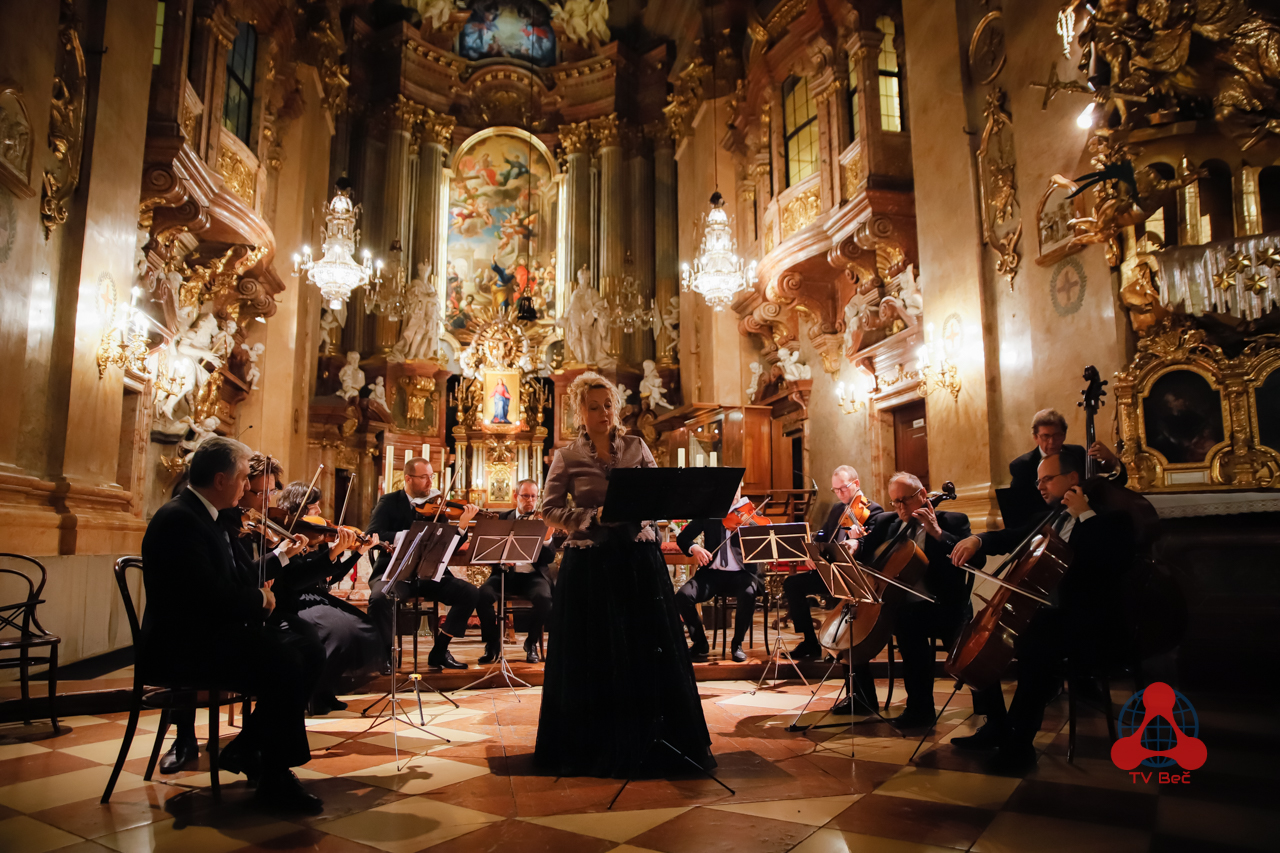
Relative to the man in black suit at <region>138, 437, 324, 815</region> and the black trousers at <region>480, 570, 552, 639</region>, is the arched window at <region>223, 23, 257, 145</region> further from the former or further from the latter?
the man in black suit at <region>138, 437, 324, 815</region>

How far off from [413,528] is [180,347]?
7031mm

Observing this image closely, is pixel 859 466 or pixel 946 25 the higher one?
pixel 946 25

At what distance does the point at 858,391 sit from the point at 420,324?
9385 mm

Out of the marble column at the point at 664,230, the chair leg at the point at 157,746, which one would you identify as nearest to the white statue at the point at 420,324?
the marble column at the point at 664,230

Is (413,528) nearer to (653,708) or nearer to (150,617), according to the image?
(150,617)

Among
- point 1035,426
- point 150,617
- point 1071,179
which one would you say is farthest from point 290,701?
point 1071,179

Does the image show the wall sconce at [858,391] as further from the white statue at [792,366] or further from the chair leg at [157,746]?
the chair leg at [157,746]

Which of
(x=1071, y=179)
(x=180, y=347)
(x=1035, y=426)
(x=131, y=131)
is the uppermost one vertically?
(x=131, y=131)

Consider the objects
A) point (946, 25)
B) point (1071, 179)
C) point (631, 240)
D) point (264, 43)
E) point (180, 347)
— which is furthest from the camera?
point (631, 240)

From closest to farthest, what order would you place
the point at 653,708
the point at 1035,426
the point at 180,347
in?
the point at 653,708 < the point at 1035,426 < the point at 180,347

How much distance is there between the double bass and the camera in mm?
4227

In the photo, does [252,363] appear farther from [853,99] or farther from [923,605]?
[923,605]

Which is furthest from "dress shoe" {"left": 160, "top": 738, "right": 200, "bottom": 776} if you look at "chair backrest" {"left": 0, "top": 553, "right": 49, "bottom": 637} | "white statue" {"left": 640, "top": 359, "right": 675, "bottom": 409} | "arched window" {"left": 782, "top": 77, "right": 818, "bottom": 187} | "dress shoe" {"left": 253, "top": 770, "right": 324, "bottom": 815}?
"white statue" {"left": 640, "top": 359, "right": 675, "bottom": 409}

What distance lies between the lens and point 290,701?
10.0ft
